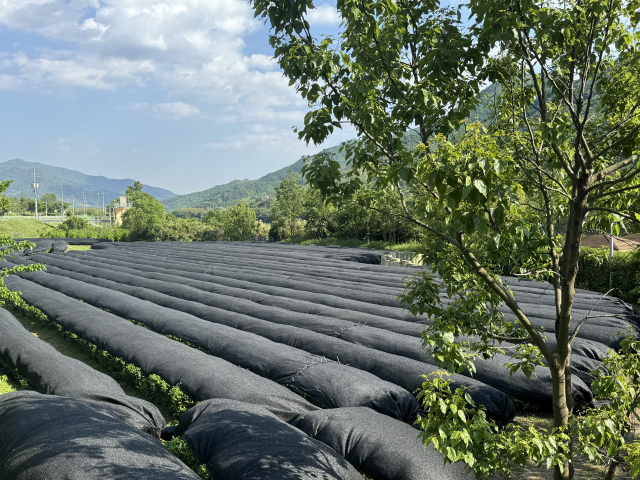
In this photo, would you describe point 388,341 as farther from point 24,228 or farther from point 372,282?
point 24,228

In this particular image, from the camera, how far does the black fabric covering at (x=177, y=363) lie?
7.21m

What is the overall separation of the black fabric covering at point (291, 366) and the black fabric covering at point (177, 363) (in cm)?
58

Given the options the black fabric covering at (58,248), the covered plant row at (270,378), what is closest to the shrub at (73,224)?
the black fabric covering at (58,248)

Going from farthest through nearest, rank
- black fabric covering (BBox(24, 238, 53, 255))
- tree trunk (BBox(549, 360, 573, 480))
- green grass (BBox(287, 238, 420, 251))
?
green grass (BBox(287, 238, 420, 251)), black fabric covering (BBox(24, 238, 53, 255)), tree trunk (BBox(549, 360, 573, 480))

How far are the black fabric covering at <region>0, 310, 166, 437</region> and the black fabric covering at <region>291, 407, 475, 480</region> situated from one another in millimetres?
2740

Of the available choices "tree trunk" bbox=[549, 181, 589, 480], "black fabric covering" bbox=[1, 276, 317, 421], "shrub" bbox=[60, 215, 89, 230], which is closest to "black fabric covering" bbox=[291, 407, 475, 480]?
"black fabric covering" bbox=[1, 276, 317, 421]

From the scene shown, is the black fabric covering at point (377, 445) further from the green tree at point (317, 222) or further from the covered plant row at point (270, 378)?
the green tree at point (317, 222)

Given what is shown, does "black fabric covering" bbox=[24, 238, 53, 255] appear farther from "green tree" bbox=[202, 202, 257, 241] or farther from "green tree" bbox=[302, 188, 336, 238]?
"green tree" bbox=[302, 188, 336, 238]

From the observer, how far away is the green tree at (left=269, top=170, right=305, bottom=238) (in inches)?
1977

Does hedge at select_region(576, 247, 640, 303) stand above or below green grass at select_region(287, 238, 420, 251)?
below

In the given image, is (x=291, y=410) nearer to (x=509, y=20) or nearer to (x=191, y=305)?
(x=509, y=20)

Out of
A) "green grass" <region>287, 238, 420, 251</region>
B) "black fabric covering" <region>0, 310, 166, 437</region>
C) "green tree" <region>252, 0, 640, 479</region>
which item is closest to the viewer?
"green tree" <region>252, 0, 640, 479</region>

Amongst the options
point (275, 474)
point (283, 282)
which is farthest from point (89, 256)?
point (275, 474)

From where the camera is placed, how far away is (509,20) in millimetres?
3158
